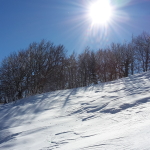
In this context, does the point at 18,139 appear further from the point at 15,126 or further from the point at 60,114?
the point at 60,114

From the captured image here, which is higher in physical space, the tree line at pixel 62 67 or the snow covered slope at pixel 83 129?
the tree line at pixel 62 67

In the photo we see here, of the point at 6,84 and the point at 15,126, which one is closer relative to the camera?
the point at 15,126

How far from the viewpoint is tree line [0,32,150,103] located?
21.3m

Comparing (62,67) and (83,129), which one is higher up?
(62,67)

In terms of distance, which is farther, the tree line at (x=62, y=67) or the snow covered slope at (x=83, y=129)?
the tree line at (x=62, y=67)

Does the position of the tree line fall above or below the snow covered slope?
above

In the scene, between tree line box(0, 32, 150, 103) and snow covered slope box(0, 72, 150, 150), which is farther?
tree line box(0, 32, 150, 103)

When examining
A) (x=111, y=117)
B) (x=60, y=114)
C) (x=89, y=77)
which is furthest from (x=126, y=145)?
(x=89, y=77)

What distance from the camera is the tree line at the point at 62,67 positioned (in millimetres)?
21344

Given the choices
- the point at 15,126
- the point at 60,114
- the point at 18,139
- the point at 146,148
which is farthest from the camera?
the point at 60,114

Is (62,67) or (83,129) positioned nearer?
(83,129)

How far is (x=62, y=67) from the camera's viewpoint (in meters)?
23.5

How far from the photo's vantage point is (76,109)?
18.9 feet

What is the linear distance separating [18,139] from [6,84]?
19.0 meters
